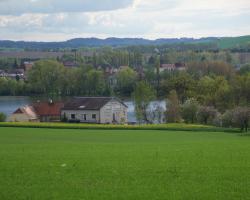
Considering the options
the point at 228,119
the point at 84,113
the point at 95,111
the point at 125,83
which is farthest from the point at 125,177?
the point at 125,83

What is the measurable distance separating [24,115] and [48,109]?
6.48m

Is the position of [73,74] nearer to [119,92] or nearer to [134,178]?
[119,92]

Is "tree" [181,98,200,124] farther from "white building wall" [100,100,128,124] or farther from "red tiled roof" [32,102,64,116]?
"red tiled roof" [32,102,64,116]

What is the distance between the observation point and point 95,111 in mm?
80750

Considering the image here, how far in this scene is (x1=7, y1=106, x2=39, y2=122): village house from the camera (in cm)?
7562

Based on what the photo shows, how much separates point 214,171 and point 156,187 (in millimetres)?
2974

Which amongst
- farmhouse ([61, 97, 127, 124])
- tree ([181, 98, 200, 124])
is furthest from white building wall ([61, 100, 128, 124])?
tree ([181, 98, 200, 124])

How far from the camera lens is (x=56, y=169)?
16766 mm

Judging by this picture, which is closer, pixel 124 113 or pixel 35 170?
pixel 35 170

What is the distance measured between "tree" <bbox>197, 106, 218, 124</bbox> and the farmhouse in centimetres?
1320

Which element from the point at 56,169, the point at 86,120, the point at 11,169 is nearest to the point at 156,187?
the point at 56,169

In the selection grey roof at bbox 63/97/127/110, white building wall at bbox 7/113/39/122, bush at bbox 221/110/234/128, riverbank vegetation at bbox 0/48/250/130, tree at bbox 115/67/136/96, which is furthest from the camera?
tree at bbox 115/67/136/96

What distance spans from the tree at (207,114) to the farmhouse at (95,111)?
1320 cm

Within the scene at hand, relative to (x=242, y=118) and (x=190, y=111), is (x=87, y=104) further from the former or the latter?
(x=242, y=118)
